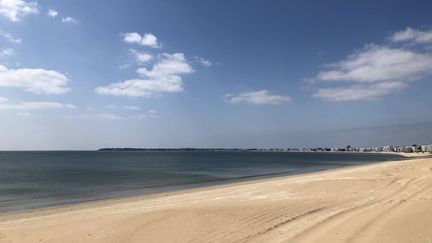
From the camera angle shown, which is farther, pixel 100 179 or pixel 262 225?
pixel 100 179

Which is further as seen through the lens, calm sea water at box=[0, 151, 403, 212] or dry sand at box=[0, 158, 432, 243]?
calm sea water at box=[0, 151, 403, 212]

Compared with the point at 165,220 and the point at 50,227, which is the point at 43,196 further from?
the point at 165,220

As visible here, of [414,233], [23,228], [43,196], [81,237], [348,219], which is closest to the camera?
[414,233]

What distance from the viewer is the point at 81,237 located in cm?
968

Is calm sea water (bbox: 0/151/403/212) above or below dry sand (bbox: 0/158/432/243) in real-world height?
below

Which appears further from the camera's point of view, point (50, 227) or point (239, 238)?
point (50, 227)

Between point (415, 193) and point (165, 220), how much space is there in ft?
39.0

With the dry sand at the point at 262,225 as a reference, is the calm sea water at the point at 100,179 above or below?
below

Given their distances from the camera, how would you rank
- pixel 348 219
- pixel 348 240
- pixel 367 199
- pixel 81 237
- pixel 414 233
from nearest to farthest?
pixel 348 240, pixel 414 233, pixel 81 237, pixel 348 219, pixel 367 199

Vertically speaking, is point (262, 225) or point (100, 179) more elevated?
point (262, 225)

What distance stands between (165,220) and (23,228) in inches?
193

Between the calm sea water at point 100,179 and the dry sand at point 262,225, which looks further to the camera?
the calm sea water at point 100,179

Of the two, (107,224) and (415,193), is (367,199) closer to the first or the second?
(415,193)

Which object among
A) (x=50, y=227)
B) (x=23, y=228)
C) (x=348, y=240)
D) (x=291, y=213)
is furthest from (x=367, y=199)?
(x=23, y=228)
